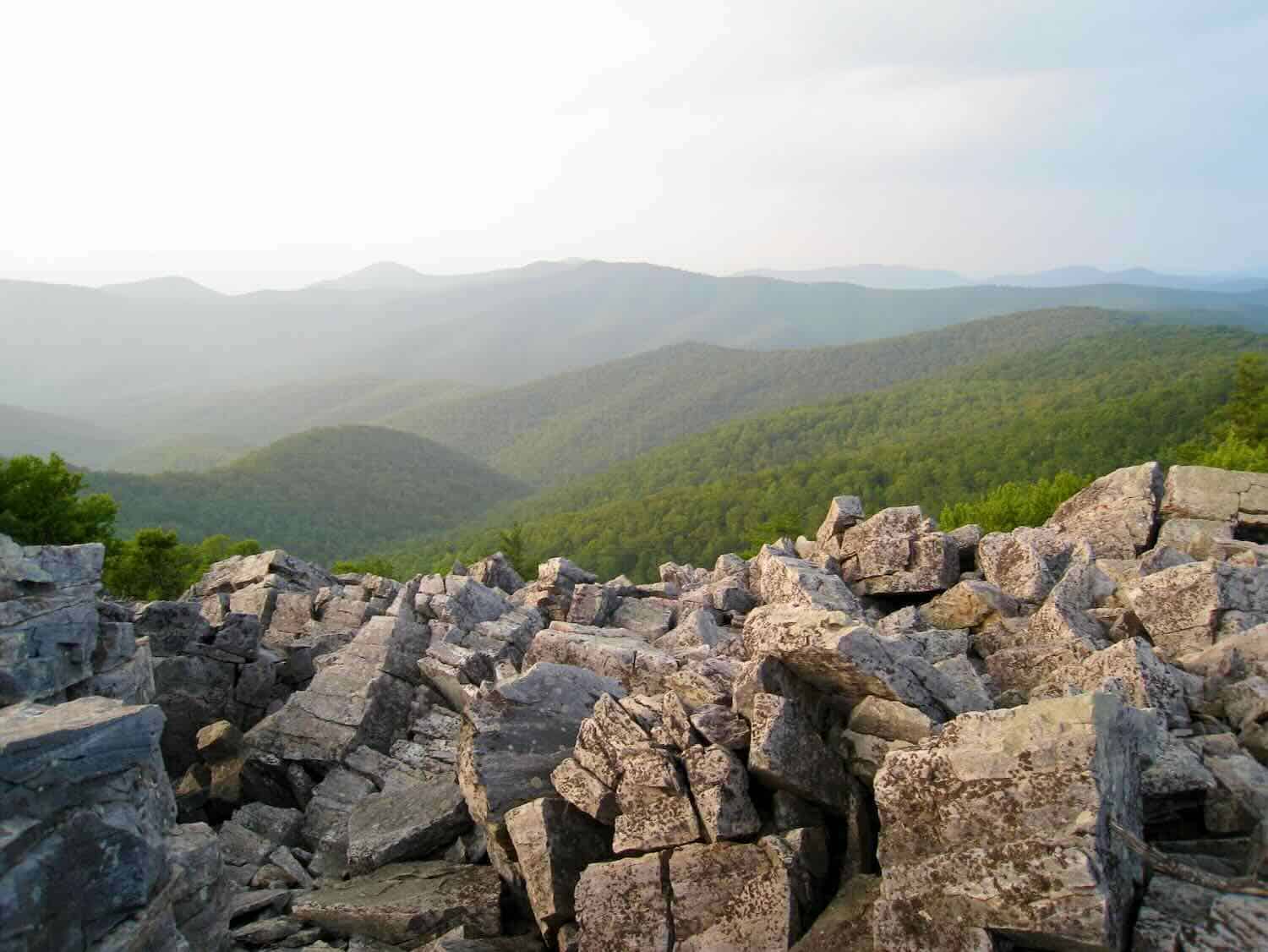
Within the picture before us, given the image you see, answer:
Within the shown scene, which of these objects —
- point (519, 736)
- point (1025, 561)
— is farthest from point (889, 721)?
point (1025, 561)

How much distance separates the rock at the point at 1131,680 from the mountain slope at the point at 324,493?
99884 millimetres

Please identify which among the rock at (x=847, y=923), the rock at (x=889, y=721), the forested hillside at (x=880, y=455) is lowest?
the forested hillside at (x=880, y=455)

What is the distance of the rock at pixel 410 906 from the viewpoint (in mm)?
10117

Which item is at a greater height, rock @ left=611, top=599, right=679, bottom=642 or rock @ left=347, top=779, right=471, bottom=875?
rock @ left=611, top=599, right=679, bottom=642

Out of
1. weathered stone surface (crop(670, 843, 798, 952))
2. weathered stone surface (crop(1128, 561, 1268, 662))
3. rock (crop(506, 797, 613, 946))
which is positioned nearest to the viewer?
weathered stone surface (crop(670, 843, 798, 952))

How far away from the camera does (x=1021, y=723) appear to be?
7.67m

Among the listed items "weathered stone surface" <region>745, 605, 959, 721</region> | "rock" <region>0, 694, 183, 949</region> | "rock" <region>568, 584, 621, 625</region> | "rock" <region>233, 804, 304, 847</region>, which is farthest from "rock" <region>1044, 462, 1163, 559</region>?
"rock" <region>0, 694, 183, 949</region>

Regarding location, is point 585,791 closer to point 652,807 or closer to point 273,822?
point 652,807

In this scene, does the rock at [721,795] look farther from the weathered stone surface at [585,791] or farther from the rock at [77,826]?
the rock at [77,826]

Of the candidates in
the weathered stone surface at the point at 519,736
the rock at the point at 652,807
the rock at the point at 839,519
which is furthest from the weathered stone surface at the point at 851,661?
the rock at the point at 839,519

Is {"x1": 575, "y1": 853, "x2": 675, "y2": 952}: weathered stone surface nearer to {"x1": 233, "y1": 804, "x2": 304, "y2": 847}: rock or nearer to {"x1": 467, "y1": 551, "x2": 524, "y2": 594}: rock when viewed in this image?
{"x1": 233, "y1": 804, "x2": 304, "y2": 847}: rock

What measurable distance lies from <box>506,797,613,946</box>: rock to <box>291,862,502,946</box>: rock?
0.62 meters

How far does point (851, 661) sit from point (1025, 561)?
8.88 metres

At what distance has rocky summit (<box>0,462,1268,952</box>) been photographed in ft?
23.7
